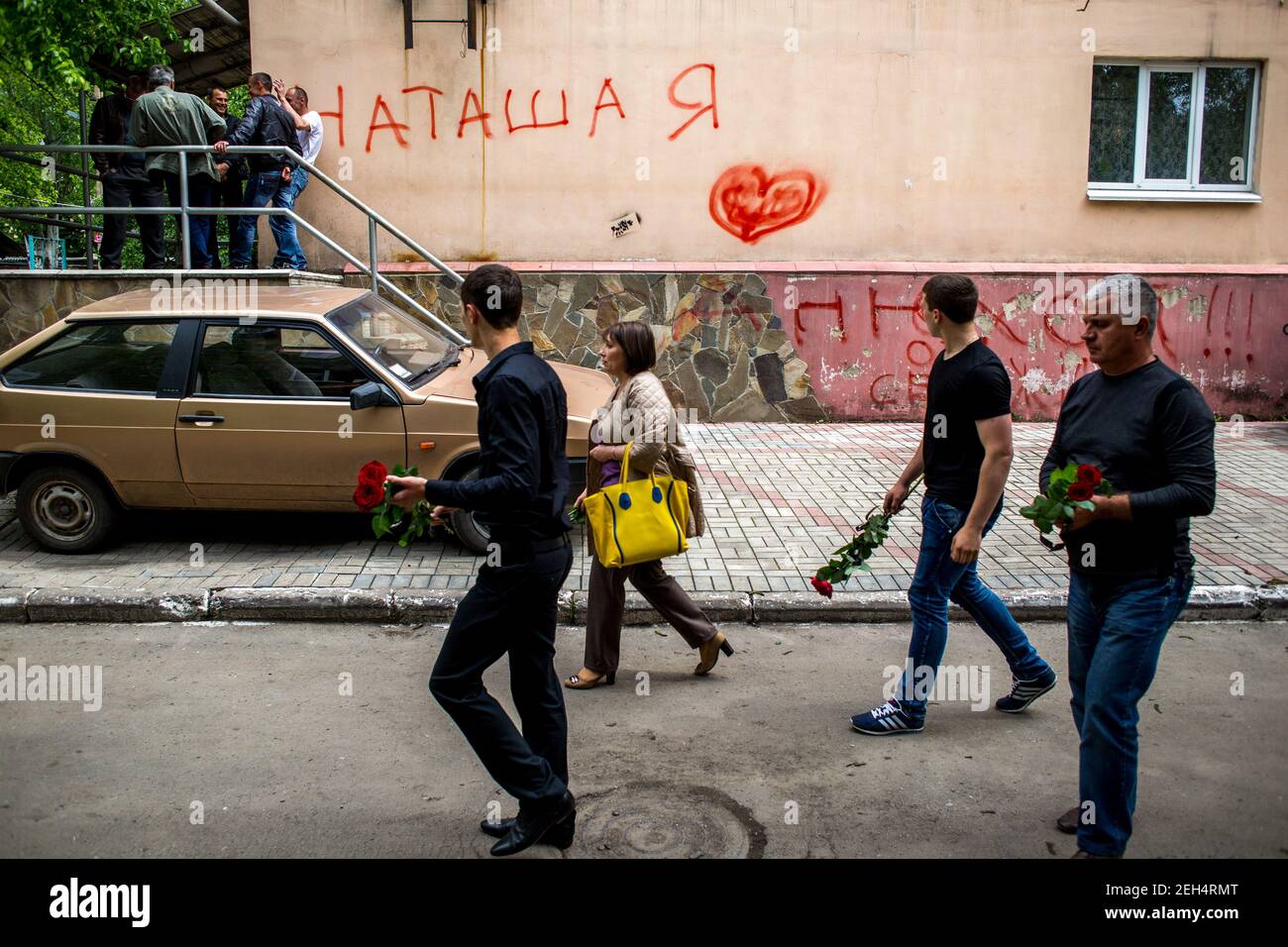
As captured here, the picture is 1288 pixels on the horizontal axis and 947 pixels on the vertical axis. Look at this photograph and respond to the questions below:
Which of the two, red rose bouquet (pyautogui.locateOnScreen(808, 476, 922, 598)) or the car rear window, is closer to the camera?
red rose bouquet (pyautogui.locateOnScreen(808, 476, 922, 598))

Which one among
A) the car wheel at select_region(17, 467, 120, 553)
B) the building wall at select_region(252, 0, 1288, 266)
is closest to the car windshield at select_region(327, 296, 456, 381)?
the car wheel at select_region(17, 467, 120, 553)

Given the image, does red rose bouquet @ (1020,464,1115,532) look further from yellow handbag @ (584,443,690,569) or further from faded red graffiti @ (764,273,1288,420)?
faded red graffiti @ (764,273,1288,420)

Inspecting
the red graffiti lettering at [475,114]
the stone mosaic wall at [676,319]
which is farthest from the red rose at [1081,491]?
the red graffiti lettering at [475,114]

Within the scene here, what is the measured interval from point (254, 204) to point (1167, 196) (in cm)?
925

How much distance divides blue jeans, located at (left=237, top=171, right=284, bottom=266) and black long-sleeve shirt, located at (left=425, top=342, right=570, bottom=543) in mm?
8156

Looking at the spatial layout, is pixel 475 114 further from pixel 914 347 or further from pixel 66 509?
pixel 66 509

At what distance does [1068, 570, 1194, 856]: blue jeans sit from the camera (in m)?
3.49

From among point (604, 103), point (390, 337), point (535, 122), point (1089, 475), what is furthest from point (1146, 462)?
point (535, 122)

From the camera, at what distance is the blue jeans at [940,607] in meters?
4.53

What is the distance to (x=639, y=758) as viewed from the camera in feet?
15.1

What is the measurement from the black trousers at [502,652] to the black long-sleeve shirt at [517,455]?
0.34ft

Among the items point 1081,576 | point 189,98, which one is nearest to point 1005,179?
point 189,98

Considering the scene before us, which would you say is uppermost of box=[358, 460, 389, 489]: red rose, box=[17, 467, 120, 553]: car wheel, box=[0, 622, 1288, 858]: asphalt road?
box=[358, 460, 389, 489]: red rose

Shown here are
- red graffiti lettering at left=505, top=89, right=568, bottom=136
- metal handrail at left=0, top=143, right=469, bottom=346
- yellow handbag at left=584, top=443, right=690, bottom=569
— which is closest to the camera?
yellow handbag at left=584, top=443, right=690, bottom=569
